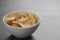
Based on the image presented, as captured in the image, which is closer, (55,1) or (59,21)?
(59,21)

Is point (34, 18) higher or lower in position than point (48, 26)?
higher

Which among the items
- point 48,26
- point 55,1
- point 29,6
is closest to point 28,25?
point 48,26

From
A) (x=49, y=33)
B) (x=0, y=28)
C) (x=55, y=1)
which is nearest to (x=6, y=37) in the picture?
(x=0, y=28)

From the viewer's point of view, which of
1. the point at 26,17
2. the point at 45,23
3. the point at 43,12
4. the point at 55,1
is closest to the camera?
the point at 26,17

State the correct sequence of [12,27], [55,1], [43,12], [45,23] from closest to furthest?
[12,27] → [45,23] → [43,12] → [55,1]

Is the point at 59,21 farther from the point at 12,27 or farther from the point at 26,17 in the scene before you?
the point at 12,27

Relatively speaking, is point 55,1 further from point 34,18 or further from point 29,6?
point 34,18
